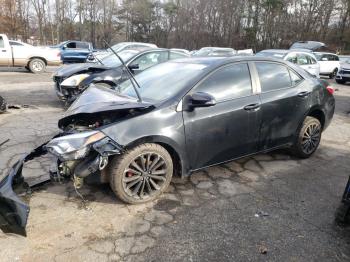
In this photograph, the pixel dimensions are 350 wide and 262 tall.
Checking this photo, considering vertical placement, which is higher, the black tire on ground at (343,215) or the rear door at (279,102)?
→ the rear door at (279,102)

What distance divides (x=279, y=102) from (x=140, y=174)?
7.03ft

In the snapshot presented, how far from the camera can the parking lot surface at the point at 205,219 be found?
2.80 metres

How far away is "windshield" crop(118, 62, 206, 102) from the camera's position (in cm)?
377

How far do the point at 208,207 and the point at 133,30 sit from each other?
43.5 meters

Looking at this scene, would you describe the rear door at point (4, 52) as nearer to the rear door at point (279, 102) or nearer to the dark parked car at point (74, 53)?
the dark parked car at point (74, 53)

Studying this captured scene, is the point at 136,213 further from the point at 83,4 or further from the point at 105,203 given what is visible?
the point at 83,4

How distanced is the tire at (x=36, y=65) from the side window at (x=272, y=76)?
14070mm

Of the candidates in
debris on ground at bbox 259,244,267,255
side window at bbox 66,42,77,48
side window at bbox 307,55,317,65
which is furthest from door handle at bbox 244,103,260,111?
side window at bbox 66,42,77,48

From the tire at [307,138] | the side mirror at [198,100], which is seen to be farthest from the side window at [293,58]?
the side mirror at [198,100]

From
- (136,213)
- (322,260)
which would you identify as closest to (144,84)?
(136,213)

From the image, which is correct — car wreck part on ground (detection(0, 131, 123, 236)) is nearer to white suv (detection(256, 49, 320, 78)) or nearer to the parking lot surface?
the parking lot surface

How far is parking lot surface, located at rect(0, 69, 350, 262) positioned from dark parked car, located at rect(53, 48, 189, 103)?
2653mm

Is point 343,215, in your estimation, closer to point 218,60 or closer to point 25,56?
point 218,60

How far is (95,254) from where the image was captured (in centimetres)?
273
